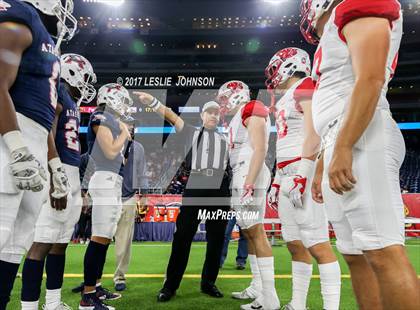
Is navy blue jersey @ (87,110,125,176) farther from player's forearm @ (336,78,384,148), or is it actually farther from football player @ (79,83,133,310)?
player's forearm @ (336,78,384,148)

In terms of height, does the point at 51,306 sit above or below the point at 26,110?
below

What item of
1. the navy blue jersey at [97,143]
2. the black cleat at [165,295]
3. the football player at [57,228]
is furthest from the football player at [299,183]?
the football player at [57,228]

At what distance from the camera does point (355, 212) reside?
1.40 m

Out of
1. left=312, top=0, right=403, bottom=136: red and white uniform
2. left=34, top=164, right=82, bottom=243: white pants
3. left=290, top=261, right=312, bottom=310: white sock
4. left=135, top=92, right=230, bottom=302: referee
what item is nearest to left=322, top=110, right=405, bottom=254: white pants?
left=312, top=0, right=403, bottom=136: red and white uniform

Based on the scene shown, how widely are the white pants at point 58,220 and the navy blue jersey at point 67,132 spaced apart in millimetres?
87

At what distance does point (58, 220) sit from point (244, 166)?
1.67 m

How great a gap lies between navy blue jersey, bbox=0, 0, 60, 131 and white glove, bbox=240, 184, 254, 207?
5.53ft

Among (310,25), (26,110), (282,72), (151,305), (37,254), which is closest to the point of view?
(26,110)

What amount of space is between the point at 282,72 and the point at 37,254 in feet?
7.47

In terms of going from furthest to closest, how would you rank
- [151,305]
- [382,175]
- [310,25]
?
[151,305] → [310,25] → [382,175]

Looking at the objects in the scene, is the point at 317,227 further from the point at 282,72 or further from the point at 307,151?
the point at 282,72

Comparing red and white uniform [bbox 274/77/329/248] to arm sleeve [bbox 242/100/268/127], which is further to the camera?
arm sleeve [bbox 242/100/268/127]

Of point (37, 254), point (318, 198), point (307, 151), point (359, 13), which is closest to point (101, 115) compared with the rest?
point (37, 254)

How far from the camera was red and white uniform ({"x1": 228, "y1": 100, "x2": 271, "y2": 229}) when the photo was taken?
327cm
